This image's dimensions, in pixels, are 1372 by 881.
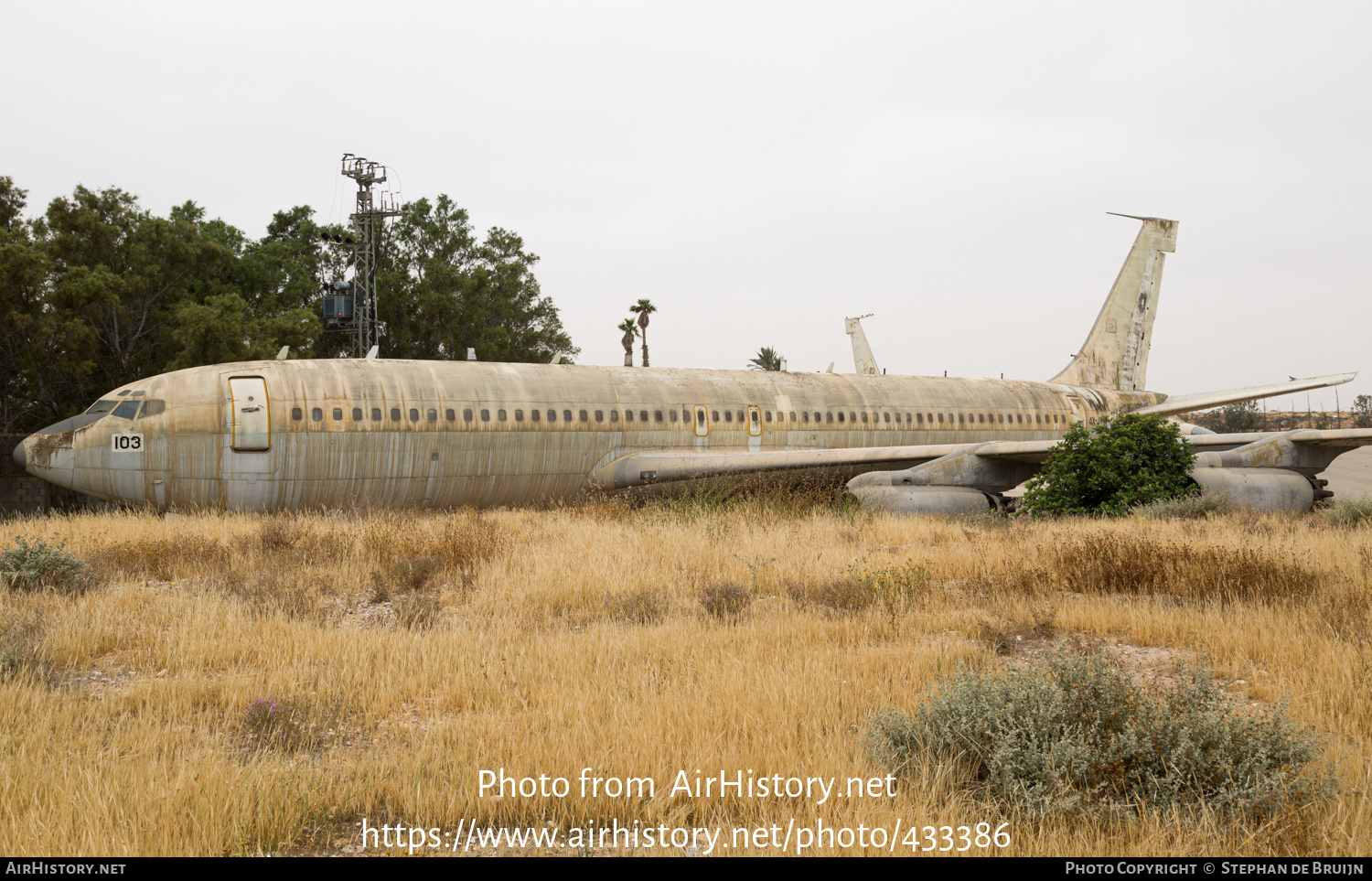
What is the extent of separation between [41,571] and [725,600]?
7.57m

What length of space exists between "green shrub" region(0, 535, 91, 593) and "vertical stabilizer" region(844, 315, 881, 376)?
4367cm

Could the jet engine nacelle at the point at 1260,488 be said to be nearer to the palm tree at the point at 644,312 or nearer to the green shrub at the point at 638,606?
the green shrub at the point at 638,606

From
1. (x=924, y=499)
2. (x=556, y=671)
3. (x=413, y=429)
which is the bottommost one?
(x=556, y=671)

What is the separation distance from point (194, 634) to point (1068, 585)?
8.70m

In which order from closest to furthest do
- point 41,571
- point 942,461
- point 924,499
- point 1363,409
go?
point 41,571
point 924,499
point 942,461
point 1363,409

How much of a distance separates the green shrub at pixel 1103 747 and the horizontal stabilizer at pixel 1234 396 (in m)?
16.1

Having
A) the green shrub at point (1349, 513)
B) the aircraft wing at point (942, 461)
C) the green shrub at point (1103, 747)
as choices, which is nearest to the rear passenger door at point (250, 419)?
the aircraft wing at point (942, 461)

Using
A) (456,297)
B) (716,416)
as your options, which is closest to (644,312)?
(456,297)

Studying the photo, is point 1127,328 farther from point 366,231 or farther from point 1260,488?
point 366,231

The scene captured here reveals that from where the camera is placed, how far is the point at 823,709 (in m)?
5.43

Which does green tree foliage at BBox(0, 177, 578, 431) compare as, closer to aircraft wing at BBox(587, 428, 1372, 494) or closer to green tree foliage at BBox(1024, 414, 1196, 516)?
aircraft wing at BBox(587, 428, 1372, 494)

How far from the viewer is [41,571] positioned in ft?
32.1
